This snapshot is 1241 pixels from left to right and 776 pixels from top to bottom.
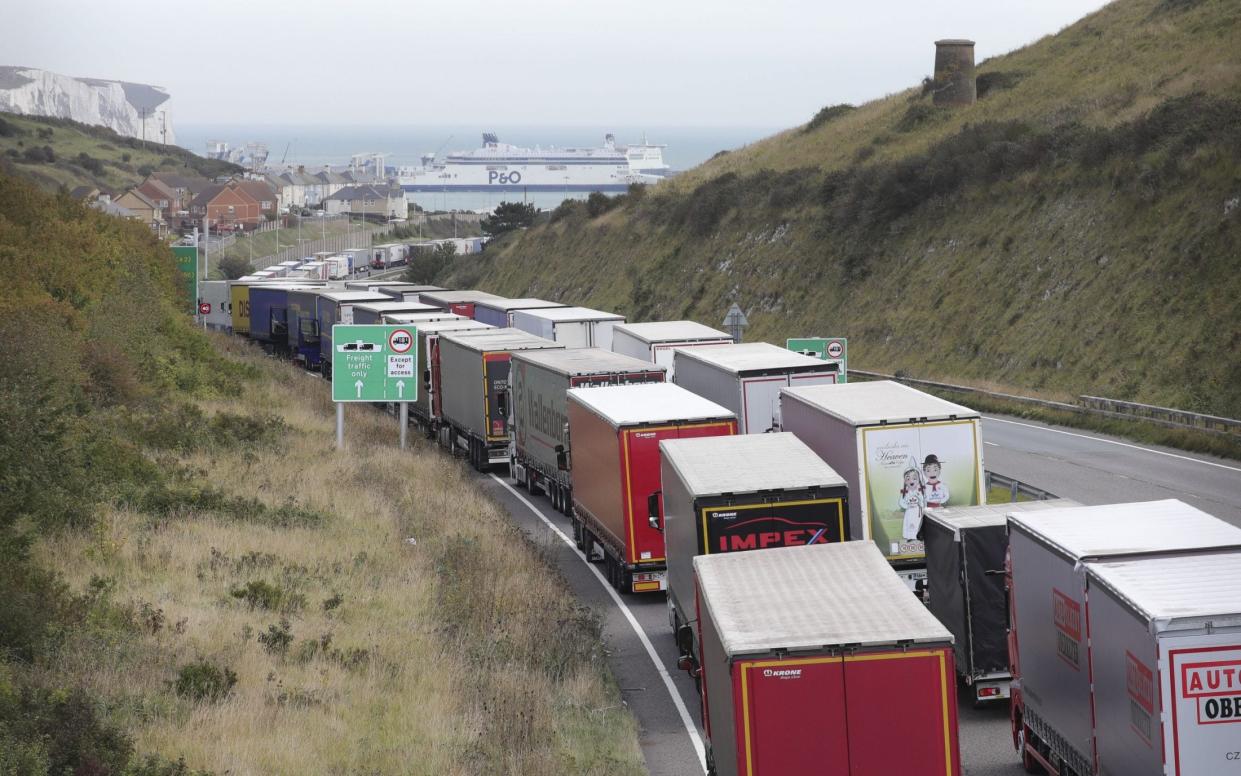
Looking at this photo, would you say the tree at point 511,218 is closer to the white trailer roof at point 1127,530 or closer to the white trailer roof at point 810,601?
the white trailer roof at point 810,601

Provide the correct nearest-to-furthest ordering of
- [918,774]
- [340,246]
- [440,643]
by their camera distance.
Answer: [918,774], [440,643], [340,246]

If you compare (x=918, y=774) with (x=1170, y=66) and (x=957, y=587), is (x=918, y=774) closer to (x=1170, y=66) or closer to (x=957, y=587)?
(x=957, y=587)

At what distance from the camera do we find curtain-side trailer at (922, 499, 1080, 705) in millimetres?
15953

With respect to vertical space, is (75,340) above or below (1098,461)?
above

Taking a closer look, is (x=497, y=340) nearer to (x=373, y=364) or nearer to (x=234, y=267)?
(x=373, y=364)

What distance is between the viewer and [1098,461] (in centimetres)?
3397

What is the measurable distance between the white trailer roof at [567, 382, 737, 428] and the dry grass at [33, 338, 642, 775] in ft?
8.87

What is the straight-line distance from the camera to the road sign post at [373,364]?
35.0 metres

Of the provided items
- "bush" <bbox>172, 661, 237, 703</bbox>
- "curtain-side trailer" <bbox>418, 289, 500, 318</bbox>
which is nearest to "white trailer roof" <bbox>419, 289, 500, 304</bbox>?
"curtain-side trailer" <bbox>418, 289, 500, 318</bbox>

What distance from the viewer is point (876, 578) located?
1282cm

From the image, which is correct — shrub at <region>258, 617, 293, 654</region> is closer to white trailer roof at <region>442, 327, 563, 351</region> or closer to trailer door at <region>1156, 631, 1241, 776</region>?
trailer door at <region>1156, 631, 1241, 776</region>

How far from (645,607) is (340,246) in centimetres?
16969

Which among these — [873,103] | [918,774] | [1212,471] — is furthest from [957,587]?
[873,103]

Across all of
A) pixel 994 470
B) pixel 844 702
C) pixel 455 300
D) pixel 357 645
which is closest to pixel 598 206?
pixel 455 300
